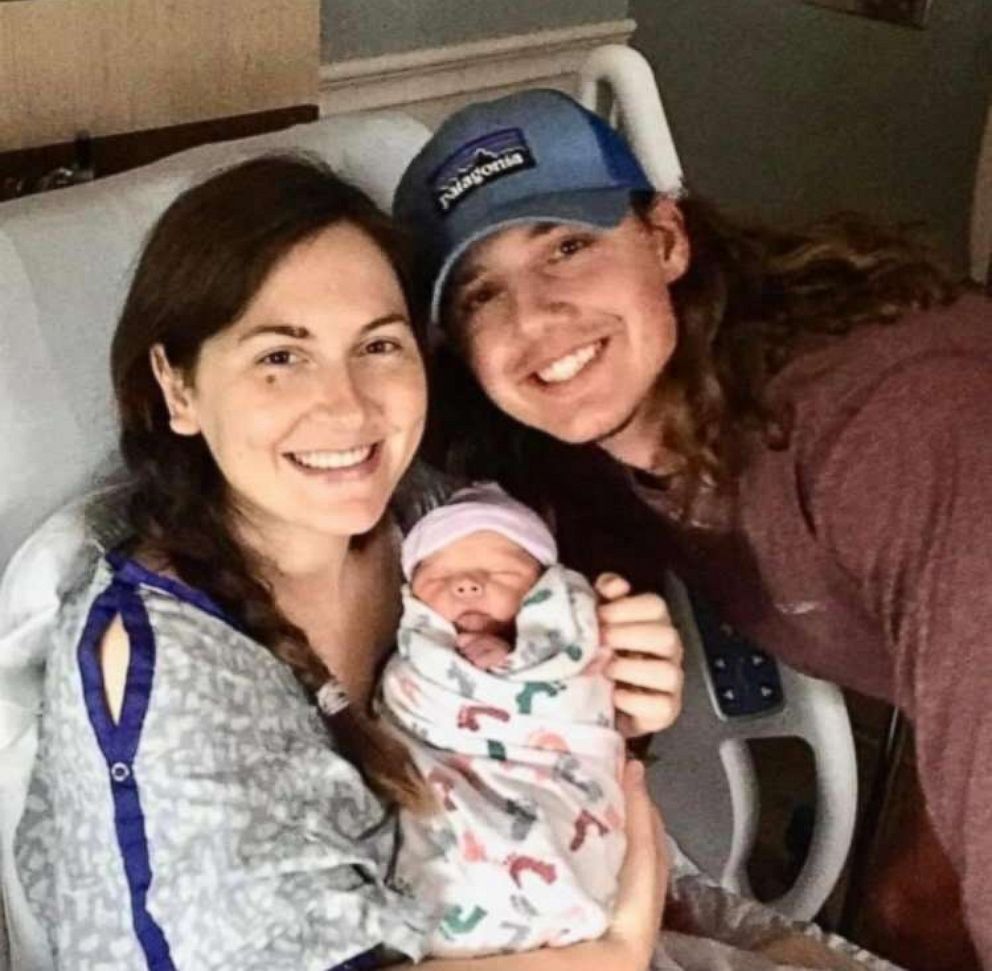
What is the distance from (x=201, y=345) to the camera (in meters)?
1.27

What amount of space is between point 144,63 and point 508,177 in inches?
15.1

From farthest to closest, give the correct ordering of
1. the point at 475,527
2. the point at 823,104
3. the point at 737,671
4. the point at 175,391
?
the point at 823,104, the point at 737,671, the point at 475,527, the point at 175,391

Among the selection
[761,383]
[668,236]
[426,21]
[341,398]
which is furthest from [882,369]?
[426,21]

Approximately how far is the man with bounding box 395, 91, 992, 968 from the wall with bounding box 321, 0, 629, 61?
963 millimetres

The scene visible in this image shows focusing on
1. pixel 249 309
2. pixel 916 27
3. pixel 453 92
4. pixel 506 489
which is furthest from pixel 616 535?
pixel 916 27

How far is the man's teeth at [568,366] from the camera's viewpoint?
1435 mm

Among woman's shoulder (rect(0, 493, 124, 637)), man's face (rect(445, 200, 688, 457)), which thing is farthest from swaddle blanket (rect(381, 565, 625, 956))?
woman's shoulder (rect(0, 493, 124, 637))

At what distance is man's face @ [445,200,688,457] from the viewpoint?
1.43m

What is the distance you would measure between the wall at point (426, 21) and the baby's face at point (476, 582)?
119 cm

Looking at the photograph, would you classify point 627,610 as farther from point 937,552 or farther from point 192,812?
point 192,812

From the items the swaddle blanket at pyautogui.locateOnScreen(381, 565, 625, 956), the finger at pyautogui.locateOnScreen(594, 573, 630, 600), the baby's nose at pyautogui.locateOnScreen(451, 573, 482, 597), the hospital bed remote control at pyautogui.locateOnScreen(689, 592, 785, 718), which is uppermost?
the baby's nose at pyautogui.locateOnScreen(451, 573, 482, 597)

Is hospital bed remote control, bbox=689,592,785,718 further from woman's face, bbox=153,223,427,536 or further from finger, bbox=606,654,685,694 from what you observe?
woman's face, bbox=153,223,427,536

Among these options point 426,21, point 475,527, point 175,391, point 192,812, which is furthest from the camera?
point 426,21

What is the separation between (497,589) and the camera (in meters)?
1.40
